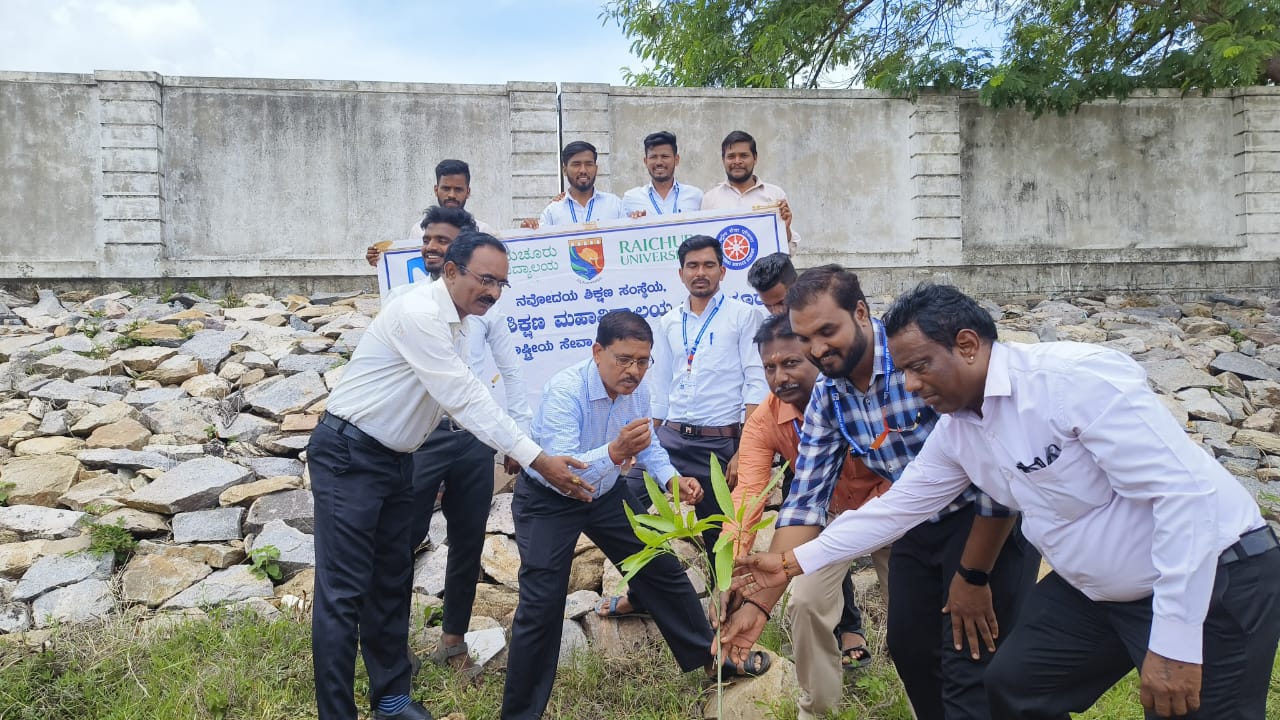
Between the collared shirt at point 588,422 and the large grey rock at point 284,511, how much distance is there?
2.24 metres

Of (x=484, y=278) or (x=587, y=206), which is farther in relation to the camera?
(x=587, y=206)

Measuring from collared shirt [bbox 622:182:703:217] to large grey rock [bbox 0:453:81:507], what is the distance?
12.7 feet

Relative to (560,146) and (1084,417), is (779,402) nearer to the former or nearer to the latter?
(1084,417)

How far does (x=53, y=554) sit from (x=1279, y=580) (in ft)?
17.6

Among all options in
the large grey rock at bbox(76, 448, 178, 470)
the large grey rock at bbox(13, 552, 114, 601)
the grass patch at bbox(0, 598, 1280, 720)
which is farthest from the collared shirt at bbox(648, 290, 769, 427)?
the large grey rock at bbox(76, 448, 178, 470)

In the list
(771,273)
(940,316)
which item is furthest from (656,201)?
(940,316)

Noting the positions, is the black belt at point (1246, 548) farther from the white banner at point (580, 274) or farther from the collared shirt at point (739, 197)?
the collared shirt at point (739, 197)

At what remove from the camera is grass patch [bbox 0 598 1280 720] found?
3771 millimetres

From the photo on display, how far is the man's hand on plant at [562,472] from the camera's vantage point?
3504 millimetres

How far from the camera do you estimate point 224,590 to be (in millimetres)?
4715

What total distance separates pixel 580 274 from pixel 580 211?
631 millimetres

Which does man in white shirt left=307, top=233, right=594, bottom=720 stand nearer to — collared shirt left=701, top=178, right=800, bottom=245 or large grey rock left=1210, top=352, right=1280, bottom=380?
collared shirt left=701, top=178, right=800, bottom=245

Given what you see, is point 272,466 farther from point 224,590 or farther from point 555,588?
point 555,588

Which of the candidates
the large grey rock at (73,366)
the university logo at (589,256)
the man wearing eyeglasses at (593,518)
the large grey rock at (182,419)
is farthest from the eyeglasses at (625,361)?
the large grey rock at (73,366)
